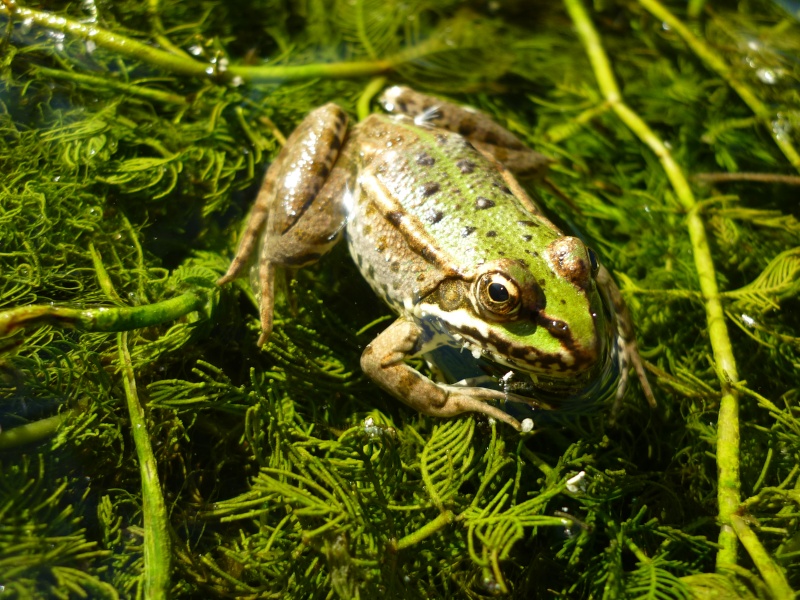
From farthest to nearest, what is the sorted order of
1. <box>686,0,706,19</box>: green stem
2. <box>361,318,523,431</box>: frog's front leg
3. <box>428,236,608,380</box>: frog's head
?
<box>686,0,706,19</box>: green stem
<box>361,318,523,431</box>: frog's front leg
<box>428,236,608,380</box>: frog's head

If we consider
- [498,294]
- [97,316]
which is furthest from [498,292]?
[97,316]

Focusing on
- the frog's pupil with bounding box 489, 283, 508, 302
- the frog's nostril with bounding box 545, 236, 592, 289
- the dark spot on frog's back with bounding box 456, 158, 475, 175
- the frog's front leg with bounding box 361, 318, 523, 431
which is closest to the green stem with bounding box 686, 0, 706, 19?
the dark spot on frog's back with bounding box 456, 158, 475, 175

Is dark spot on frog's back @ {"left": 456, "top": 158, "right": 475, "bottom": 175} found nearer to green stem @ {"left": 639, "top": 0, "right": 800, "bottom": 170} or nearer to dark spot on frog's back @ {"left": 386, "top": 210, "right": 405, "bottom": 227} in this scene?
dark spot on frog's back @ {"left": 386, "top": 210, "right": 405, "bottom": 227}

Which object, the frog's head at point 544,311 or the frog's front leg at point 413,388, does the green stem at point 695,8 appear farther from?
the frog's front leg at point 413,388

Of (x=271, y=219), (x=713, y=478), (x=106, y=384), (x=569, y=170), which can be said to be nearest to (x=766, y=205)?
(x=569, y=170)

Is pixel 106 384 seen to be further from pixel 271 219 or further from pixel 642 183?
pixel 642 183
